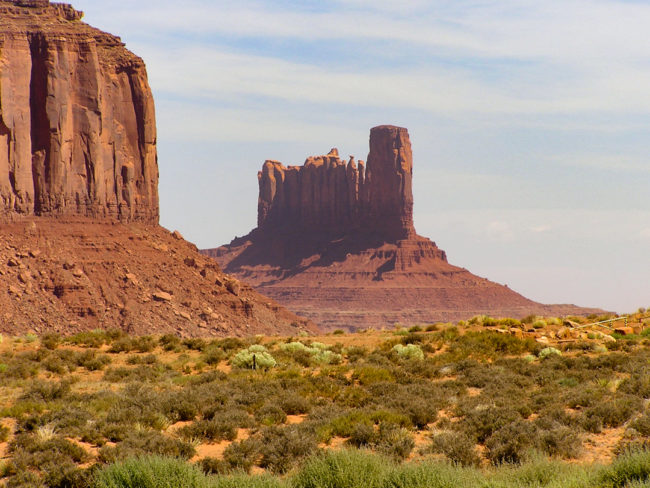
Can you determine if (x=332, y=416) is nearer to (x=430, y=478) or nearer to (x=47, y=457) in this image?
(x=47, y=457)

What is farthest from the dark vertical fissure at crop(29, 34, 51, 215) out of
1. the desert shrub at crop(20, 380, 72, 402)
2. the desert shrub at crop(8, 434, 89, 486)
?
the desert shrub at crop(8, 434, 89, 486)

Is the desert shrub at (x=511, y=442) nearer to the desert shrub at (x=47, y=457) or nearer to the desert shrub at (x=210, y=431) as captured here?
the desert shrub at (x=210, y=431)

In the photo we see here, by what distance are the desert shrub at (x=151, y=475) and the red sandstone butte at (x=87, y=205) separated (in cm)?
5537

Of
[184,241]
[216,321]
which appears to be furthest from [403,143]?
[216,321]

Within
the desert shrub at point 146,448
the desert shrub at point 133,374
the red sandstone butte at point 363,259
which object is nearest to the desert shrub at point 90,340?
the desert shrub at point 133,374

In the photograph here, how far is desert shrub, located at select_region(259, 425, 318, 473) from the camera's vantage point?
1566 centimetres

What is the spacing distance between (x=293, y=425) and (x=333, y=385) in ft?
15.0

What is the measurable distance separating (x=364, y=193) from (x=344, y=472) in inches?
6771

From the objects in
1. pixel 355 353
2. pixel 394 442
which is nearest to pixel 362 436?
pixel 394 442

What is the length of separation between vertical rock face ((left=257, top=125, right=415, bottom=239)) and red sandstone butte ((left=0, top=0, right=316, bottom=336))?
282 feet

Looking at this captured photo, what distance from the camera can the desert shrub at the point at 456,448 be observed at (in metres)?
15.7

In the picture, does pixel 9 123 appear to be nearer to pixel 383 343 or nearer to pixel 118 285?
pixel 118 285

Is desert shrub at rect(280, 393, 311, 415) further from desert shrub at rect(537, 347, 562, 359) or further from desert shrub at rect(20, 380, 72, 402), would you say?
desert shrub at rect(537, 347, 562, 359)

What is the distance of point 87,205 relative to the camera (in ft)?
279
